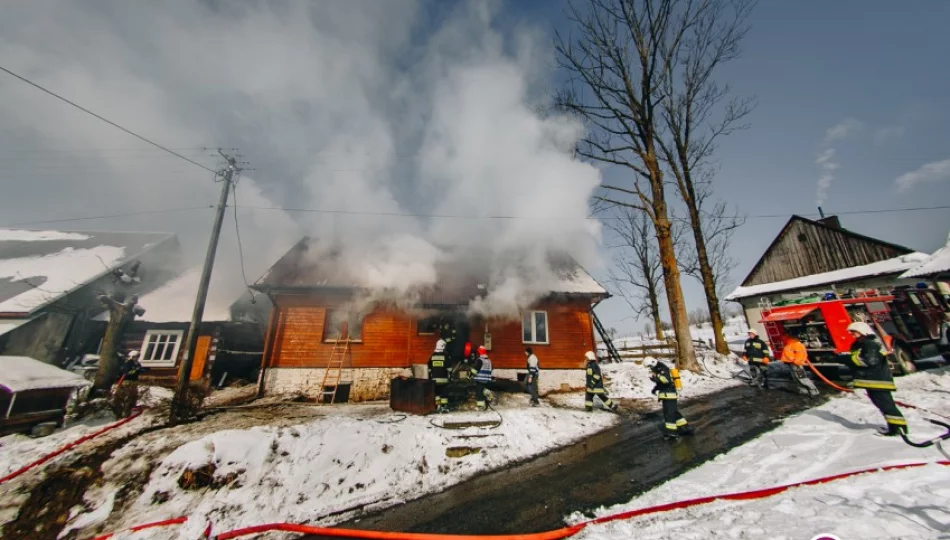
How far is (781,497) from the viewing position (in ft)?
11.5

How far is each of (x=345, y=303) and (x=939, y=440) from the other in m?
13.7

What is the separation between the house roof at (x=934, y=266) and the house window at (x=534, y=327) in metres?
15.1

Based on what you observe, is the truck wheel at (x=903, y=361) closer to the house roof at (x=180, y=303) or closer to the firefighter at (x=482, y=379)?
the firefighter at (x=482, y=379)

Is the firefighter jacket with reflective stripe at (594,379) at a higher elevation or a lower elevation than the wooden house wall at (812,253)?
lower

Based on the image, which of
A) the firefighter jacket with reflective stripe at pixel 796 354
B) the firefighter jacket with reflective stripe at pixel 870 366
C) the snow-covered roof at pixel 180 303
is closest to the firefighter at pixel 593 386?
the firefighter jacket with reflective stripe at pixel 870 366

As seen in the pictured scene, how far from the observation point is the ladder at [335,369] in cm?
1124

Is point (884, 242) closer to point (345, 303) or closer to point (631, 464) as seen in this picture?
point (631, 464)

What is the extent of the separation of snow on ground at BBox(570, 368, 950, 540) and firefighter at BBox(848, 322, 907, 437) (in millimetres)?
284

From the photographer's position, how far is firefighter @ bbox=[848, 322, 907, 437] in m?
4.99

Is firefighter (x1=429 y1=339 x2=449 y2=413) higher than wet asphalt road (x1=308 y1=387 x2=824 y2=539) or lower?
higher

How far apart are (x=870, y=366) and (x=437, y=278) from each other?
36.9ft

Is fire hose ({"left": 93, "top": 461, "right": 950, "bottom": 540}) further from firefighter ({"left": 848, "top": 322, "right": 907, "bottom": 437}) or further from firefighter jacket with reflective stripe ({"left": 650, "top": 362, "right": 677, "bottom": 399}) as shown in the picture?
Answer: firefighter jacket with reflective stripe ({"left": 650, "top": 362, "right": 677, "bottom": 399})

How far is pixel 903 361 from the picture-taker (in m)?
9.23

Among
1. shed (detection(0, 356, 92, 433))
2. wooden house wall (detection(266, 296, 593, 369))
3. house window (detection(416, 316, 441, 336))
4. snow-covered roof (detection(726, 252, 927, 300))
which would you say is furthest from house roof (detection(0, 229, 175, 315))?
snow-covered roof (detection(726, 252, 927, 300))
